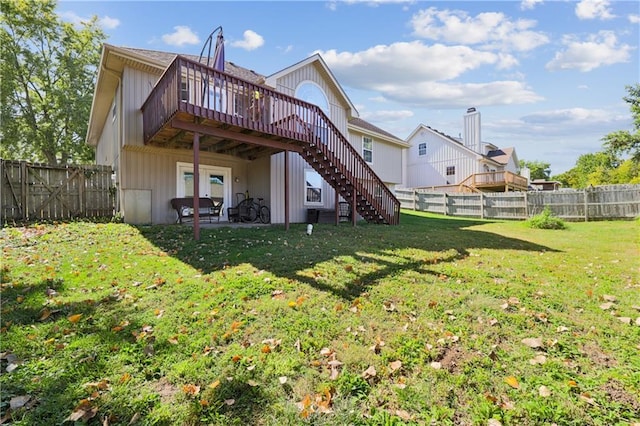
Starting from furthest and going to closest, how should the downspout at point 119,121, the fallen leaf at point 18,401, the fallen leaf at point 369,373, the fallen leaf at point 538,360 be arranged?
the downspout at point 119,121 < the fallen leaf at point 538,360 < the fallen leaf at point 369,373 < the fallen leaf at point 18,401

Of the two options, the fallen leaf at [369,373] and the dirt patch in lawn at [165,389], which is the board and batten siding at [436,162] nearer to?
the fallen leaf at [369,373]

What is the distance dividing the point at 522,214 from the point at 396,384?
1700 centimetres

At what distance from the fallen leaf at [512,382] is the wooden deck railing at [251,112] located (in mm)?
7038

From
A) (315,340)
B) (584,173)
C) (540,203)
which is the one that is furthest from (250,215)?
(584,173)

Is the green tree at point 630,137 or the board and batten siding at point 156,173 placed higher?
the green tree at point 630,137

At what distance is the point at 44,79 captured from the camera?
2159 cm

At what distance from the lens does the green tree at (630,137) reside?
2078 centimetres

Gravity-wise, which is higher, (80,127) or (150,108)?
(80,127)

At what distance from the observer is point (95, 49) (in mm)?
23125

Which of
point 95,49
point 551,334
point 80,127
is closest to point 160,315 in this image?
point 551,334

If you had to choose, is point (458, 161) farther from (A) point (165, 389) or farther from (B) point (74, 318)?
(A) point (165, 389)

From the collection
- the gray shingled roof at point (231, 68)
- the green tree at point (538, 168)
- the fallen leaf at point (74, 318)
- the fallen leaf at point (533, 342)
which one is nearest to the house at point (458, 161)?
the gray shingled roof at point (231, 68)

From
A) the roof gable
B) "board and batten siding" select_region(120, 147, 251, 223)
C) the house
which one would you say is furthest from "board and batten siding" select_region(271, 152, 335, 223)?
the house

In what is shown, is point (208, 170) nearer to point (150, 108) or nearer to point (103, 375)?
point (150, 108)
